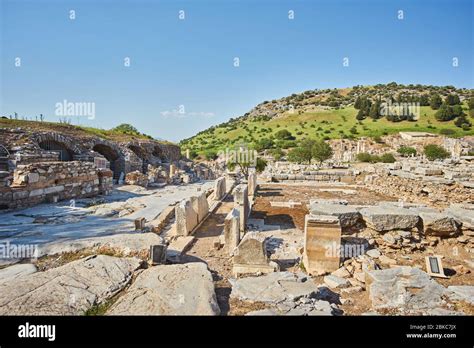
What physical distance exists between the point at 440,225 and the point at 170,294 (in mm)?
5938

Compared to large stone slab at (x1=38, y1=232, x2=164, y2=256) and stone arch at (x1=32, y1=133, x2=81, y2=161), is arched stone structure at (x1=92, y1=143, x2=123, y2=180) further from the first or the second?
large stone slab at (x1=38, y1=232, x2=164, y2=256)

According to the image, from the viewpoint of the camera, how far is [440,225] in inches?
245

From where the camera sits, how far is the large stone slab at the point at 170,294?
3148 mm

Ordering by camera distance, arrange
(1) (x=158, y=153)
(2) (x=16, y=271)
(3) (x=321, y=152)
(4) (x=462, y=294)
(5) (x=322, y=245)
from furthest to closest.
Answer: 1. (3) (x=321, y=152)
2. (1) (x=158, y=153)
3. (5) (x=322, y=245)
4. (2) (x=16, y=271)
5. (4) (x=462, y=294)

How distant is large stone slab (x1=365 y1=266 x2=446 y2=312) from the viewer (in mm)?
3725

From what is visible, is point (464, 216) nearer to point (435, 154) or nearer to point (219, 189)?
point (219, 189)

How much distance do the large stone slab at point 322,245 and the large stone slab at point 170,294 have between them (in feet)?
7.74

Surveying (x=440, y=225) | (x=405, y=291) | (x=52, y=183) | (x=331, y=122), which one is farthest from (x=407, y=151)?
(x=52, y=183)

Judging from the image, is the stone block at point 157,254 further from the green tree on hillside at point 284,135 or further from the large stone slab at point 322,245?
the green tree on hillside at point 284,135

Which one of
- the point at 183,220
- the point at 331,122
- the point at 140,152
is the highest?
the point at 331,122

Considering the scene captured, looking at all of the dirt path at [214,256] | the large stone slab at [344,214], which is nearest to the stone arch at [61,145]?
the dirt path at [214,256]
